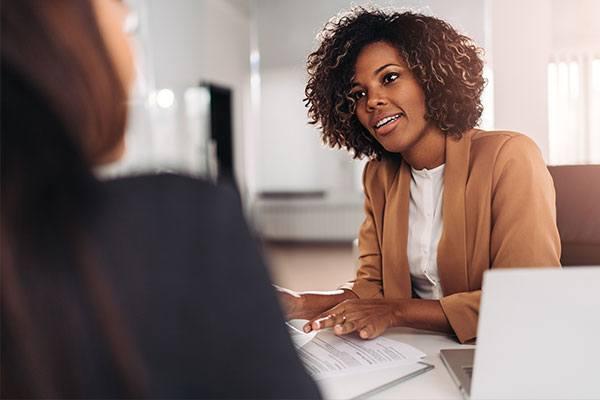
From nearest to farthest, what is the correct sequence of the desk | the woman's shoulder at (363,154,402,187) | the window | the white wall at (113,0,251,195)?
the desk, the woman's shoulder at (363,154,402,187), the window, the white wall at (113,0,251,195)

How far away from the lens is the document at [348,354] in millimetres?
879

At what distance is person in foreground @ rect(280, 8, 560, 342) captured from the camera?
1144mm

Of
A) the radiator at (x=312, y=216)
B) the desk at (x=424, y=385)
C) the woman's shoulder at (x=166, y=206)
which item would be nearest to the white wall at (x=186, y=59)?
the radiator at (x=312, y=216)

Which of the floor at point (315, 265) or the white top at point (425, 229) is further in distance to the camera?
the floor at point (315, 265)

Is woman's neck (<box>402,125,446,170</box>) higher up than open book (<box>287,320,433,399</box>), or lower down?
higher up

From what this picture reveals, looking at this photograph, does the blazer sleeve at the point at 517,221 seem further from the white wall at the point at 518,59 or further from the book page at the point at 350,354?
the white wall at the point at 518,59

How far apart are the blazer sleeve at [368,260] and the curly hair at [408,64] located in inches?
5.1

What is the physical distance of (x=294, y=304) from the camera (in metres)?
1.22

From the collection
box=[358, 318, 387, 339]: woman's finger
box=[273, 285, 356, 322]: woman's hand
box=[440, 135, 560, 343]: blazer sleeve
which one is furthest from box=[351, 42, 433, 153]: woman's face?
box=[358, 318, 387, 339]: woman's finger

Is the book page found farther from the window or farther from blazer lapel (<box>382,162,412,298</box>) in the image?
the window

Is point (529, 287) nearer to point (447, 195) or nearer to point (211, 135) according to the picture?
point (447, 195)

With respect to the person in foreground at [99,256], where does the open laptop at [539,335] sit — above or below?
below

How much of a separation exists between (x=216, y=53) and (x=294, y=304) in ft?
18.4

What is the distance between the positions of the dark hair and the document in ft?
1.67
